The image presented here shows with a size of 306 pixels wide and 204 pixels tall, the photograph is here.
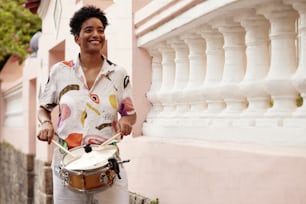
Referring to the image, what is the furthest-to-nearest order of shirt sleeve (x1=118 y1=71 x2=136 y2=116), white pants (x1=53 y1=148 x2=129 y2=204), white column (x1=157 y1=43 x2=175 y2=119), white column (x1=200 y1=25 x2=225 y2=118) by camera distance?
white column (x1=157 y1=43 x2=175 y2=119) < white column (x1=200 y1=25 x2=225 y2=118) < shirt sleeve (x1=118 y1=71 x2=136 y2=116) < white pants (x1=53 y1=148 x2=129 y2=204)

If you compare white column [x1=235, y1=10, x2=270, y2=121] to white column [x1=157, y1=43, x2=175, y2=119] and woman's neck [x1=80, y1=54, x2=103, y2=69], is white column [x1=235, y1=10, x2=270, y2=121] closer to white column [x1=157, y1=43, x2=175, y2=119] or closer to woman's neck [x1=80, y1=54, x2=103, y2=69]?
woman's neck [x1=80, y1=54, x2=103, y2=69]

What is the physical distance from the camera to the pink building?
2.93 meters

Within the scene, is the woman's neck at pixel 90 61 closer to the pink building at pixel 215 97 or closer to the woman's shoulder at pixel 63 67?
the woman's shoulder at pixel 63 67

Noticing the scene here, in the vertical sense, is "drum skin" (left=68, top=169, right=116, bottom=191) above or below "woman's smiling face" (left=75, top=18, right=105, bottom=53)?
below

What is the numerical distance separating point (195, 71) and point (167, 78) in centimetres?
54

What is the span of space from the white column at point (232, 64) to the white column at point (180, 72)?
28.3 inches

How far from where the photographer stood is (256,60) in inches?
129

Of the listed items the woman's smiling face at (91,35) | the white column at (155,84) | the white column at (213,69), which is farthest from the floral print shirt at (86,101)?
the white column at (155,84)

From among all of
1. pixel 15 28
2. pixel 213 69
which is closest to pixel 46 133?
pixel 213 69

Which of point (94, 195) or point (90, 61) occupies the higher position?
point (90, 61)

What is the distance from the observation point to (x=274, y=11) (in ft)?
10.0

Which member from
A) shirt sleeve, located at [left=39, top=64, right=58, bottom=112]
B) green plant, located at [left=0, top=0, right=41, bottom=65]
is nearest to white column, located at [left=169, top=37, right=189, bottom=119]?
shirt sleeve, located at [left=39, top=64, right=58, bottom=112]

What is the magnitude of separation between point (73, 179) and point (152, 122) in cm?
149

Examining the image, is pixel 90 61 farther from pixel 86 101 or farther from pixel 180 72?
pixel 180 72
